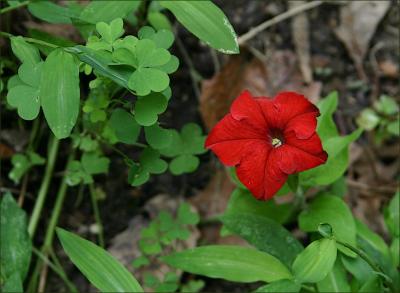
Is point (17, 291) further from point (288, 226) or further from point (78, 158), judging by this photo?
point (288, 226)

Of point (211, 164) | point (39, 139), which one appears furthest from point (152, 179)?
point (39, 139)

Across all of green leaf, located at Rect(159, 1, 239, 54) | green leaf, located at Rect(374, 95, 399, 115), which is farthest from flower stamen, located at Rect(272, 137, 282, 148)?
green leaf, located at Rect(374, 95, 399, 115)

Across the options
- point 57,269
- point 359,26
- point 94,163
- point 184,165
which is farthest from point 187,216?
point 359,26

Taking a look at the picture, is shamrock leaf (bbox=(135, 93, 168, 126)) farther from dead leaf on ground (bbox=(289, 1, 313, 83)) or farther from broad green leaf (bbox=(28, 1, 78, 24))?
dead leaf on ground (bbox=(289, 1, 313, 83))

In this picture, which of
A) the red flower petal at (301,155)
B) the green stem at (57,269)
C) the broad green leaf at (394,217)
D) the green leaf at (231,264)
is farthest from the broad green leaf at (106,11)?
the broad green leaf at (394,217)

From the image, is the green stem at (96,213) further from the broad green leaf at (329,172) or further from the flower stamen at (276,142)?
the flower stamen at (276,142)

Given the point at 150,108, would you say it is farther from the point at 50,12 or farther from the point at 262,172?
the point at 50,12
